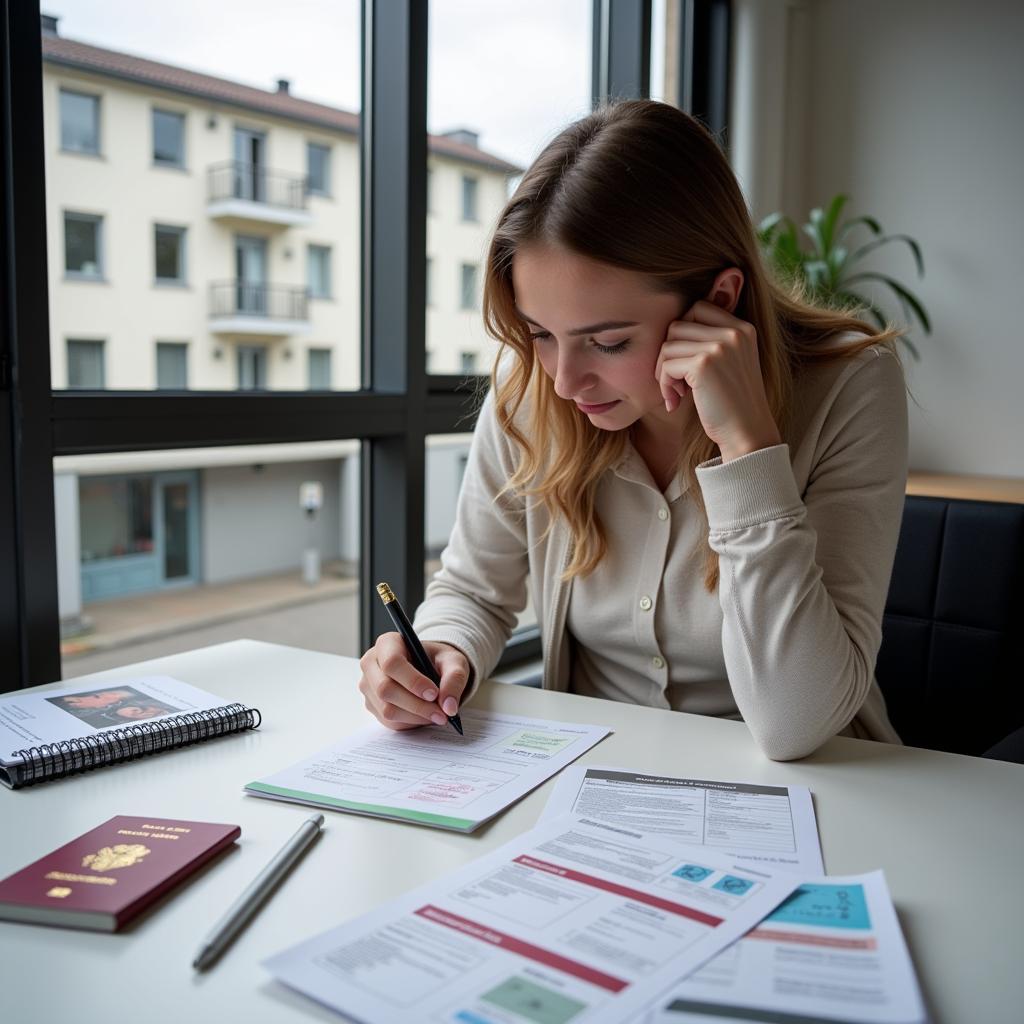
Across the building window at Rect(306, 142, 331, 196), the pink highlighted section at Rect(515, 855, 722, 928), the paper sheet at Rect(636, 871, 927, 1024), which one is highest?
the building window at Rect(306, 142, 331, 196)

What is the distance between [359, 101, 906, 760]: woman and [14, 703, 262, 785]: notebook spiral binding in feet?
0.51

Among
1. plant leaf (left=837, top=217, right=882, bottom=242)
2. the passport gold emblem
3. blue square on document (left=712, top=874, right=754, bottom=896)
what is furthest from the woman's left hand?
plant leaf (left=837, top=217, right=882, bottom=242)

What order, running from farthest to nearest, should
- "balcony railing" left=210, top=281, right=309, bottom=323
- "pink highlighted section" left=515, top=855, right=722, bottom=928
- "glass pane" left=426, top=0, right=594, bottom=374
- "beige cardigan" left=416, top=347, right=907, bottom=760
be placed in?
"glass pane" left=426, top=0, right=594, bottom=374
"balcony railing" left=210, top=281, right=309, bottom=323
"beige cardigan" left=416, top=347, right=907, bottom=760
"pink highlighted section" left=515, top=855, right=722, bottom=928

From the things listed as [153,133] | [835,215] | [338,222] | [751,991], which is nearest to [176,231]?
[153,133]

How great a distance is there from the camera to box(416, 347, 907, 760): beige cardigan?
1.08 metres

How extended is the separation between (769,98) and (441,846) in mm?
3095

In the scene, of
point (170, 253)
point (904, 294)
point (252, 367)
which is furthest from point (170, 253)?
point (904, 294)

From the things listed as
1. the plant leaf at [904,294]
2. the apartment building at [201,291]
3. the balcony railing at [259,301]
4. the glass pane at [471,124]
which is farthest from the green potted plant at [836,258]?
the balcony railing at [259,301]

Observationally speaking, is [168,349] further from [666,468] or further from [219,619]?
[666,468]

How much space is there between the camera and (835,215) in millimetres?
3059

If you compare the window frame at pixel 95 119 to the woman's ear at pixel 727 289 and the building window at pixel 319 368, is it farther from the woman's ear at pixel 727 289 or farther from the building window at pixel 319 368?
the woman's ear at pixel 727 289

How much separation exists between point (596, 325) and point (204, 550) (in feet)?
3.62

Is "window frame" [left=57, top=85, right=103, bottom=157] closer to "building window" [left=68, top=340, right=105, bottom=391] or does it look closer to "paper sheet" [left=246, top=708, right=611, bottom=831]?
"building window" [left=68, top=340, right=105, bottom=391]

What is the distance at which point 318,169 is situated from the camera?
6.87 feet
